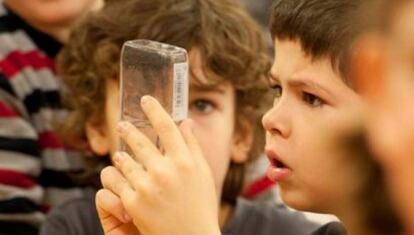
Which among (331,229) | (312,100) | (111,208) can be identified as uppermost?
(312,100)

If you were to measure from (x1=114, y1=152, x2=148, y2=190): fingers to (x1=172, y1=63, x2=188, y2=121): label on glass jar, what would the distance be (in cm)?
7

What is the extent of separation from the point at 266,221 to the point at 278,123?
0.45 metres

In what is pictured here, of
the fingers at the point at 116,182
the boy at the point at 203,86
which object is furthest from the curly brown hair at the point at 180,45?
the fingers at the point at 116,182

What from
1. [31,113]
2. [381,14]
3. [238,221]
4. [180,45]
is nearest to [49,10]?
[31,113]

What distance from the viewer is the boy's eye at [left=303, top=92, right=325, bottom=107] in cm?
101

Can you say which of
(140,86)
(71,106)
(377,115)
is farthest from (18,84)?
(377,115)

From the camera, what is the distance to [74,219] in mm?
1409

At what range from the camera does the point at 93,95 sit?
1.50m

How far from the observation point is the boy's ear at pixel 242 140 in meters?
1.49

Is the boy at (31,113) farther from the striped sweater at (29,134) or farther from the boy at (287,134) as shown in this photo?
the boy at (287,134)

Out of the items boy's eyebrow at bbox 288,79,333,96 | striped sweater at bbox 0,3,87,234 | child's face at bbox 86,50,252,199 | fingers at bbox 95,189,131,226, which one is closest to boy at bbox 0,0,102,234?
striped sweater at bbox 0,3,87,234

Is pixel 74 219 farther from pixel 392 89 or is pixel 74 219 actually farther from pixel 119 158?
pixel 392 89

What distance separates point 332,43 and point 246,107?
0.47 meters

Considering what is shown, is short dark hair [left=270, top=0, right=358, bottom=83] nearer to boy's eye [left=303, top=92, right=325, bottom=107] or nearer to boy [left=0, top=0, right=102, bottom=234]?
boy's eye [left=303, top=92, right=325, bottom=107]
